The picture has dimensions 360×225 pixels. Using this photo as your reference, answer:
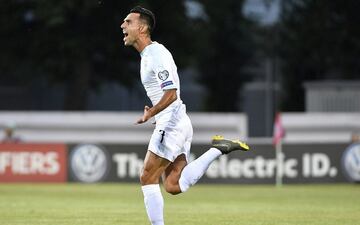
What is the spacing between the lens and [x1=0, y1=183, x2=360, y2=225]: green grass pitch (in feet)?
49.1

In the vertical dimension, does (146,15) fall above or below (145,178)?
above

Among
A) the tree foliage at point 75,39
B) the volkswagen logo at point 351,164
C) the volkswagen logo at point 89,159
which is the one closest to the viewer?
the volkswagen logo at point 351,164

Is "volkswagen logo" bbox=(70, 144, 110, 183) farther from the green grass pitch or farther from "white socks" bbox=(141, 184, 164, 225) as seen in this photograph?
"white socks" bbox=(141, 184, 164, 225)

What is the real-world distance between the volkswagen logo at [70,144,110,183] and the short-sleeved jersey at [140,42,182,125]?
16.5m

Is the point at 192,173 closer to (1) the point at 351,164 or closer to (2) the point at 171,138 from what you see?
(2) the point at 171,138

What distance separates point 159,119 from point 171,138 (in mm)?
255

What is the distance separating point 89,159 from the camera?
27906 millimetres

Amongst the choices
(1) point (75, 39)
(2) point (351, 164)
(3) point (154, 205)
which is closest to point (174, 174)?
(3) point (154, 205)

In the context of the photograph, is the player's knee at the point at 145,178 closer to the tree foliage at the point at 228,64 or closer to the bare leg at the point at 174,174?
the bare leg at the point at 174,174

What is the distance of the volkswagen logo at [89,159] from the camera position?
2778 centimetres

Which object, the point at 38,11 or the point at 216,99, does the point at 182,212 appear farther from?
the point at 216,99

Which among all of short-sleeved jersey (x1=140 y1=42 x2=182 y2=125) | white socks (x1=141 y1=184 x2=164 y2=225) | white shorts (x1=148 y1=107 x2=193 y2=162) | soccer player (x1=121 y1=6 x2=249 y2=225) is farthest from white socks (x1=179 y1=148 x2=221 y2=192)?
short-sleeved jersey (x1=140 y1=42 x2=182 y2=125)

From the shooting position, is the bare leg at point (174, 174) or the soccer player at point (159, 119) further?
the bare leg at point (174, 174)

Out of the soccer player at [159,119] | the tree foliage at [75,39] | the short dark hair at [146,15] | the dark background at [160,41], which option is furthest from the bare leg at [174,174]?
the tree foliage at [75,39]
